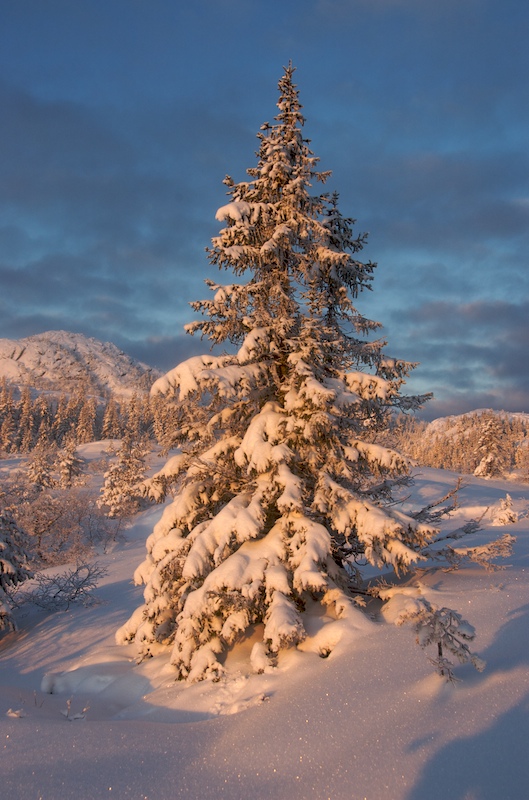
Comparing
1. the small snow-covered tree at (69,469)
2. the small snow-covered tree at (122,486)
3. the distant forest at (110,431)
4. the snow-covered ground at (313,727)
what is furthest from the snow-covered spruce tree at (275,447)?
the distant forest at (110,431)

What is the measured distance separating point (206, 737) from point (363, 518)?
153 inches

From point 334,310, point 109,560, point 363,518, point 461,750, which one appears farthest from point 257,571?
point 109,560

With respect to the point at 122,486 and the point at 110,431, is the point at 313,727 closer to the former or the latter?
the point at 122,486

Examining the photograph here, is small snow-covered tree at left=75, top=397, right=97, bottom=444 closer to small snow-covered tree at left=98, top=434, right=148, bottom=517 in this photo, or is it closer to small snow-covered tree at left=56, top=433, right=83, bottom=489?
small snow-covered tree at left=56, top=433, right=83, bottom=489

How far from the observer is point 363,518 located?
7598 millimetres

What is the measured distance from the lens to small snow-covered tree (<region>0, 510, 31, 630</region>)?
13.1 metres

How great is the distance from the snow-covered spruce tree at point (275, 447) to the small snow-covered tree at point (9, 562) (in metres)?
5.34

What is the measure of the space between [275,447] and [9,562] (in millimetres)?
10507

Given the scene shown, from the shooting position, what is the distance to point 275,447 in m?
7.97

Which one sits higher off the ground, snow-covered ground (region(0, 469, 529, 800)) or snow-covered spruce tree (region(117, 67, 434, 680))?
snow-covered spruce tree (region(117, 67, 434, 680))

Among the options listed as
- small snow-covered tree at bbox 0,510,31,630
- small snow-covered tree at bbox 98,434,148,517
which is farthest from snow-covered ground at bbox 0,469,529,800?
small snow-covered tree at bbox 98,434,148,517

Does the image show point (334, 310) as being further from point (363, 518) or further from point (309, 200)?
point (363, 518)

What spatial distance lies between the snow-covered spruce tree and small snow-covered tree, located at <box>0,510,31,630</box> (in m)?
5.34

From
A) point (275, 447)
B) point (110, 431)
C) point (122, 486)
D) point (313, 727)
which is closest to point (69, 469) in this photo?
point (122, 486)
